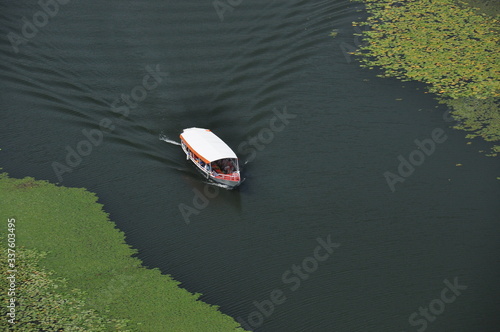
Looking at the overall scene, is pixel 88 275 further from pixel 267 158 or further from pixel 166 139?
pixel 267 158

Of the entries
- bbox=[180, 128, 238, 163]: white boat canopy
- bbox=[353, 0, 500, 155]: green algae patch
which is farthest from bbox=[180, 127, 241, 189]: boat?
bbox=[353, 0, 500, 155]: green algae patch

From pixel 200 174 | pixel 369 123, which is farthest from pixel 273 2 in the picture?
pixel 200 174

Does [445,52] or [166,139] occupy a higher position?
[166,139]

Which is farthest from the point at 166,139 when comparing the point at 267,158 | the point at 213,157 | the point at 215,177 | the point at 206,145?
the point at 267,158

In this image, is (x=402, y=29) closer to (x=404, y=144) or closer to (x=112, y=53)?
(x=404, y=144)

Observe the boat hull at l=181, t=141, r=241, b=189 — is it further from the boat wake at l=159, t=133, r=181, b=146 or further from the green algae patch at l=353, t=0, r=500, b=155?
the green algae patch at l=353, t=0, r=500, b=155
